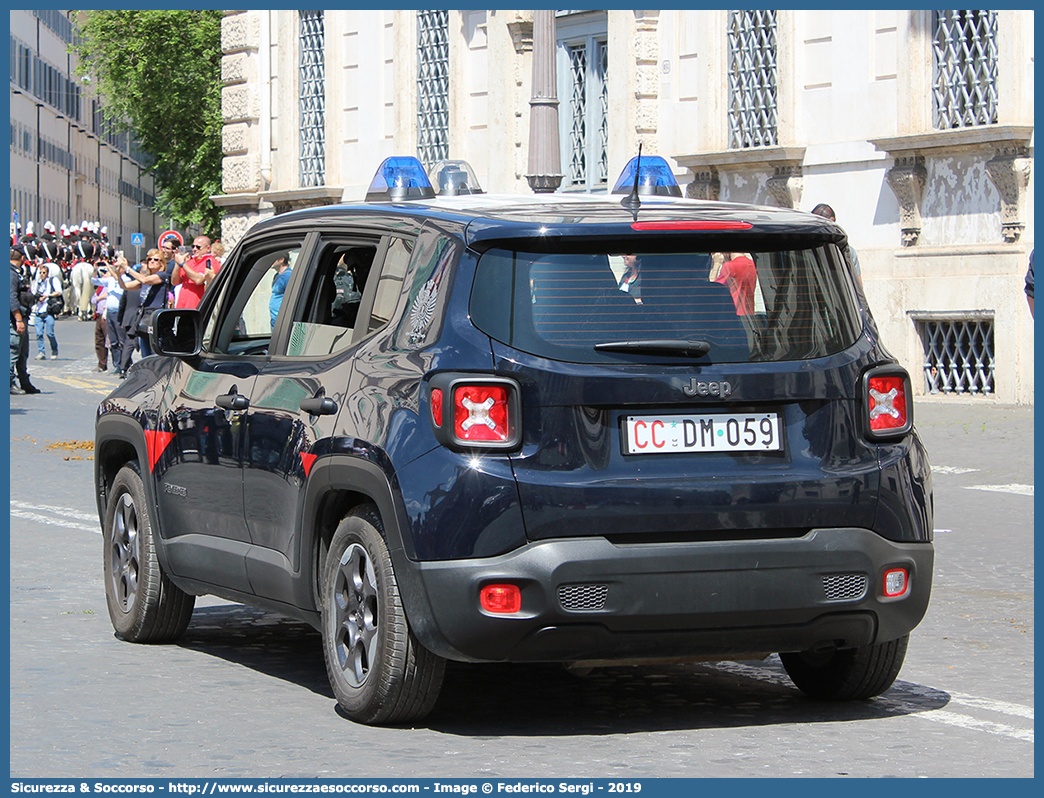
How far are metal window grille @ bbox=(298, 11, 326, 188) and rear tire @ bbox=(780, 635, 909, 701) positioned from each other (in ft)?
88.9

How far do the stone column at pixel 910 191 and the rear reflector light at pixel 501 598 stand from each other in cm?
1633

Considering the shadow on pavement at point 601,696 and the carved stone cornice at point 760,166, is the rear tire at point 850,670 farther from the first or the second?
the carved stone cornice at point 760,166

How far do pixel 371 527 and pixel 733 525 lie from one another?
3.64 feet

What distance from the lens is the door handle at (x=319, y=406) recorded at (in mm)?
6398

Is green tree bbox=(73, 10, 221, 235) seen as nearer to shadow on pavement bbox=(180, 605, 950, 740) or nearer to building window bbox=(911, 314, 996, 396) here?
building window bbox=(911, 314, 996, 396)

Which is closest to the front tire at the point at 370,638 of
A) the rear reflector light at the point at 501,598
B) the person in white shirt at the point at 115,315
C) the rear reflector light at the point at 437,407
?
the rear reflector light at the point at 501,598

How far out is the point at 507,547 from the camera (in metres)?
5.78

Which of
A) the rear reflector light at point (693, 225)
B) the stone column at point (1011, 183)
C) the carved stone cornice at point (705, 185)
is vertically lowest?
the rear reflector light at point (693, 225)

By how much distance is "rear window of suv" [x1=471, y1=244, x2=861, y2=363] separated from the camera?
5934 millimetres

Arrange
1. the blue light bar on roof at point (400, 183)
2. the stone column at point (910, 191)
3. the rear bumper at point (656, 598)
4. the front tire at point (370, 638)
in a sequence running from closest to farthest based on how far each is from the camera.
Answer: the rear bumper at point (656, 598) < the front tire at point (370, 638) < the blue light bar on roof at point (400, 183) < the stone column at point (910, 191)

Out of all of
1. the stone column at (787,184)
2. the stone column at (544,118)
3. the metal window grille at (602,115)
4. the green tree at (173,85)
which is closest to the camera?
the stone column at (544,118)
